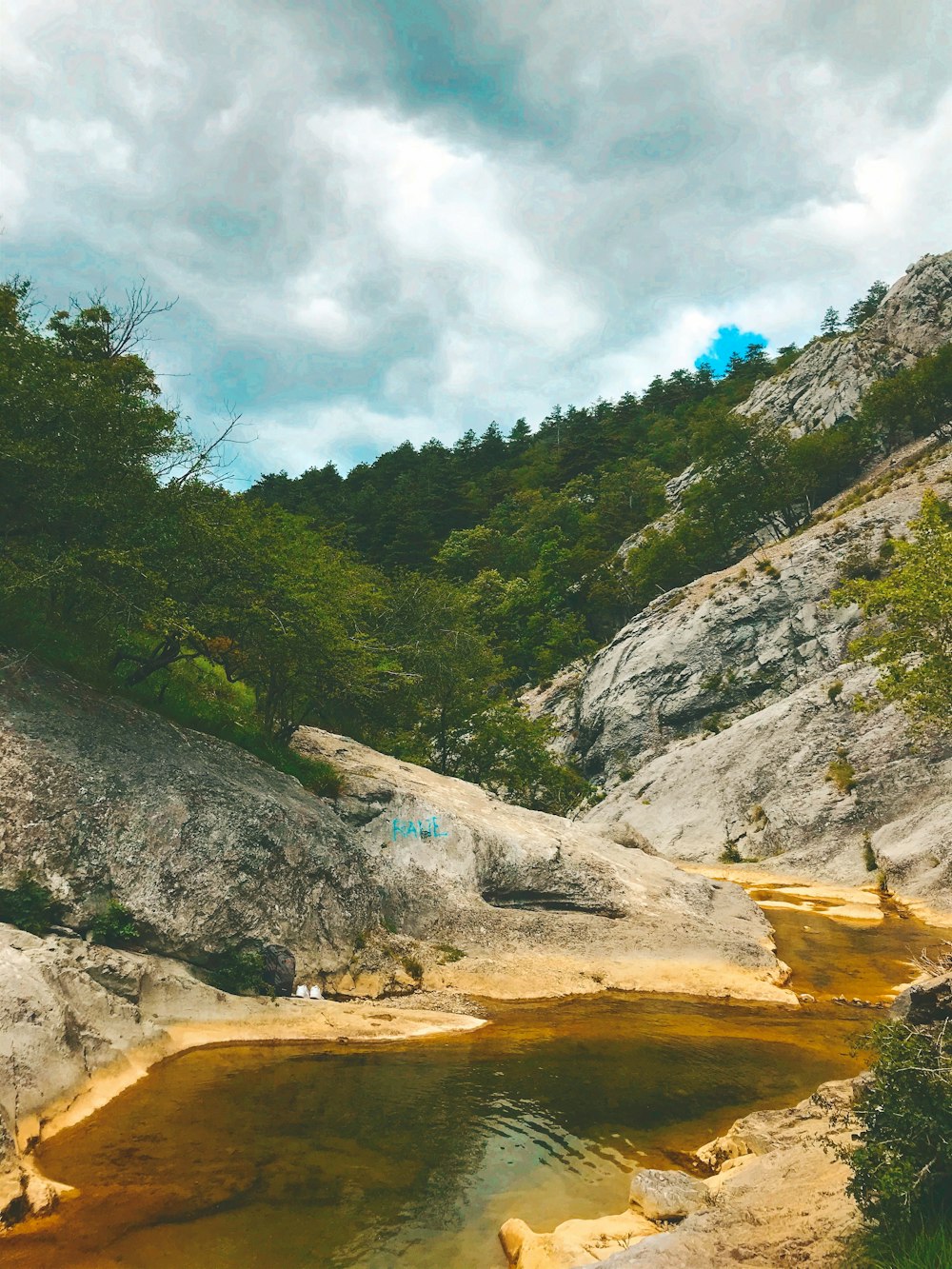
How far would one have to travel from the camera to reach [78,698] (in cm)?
1903

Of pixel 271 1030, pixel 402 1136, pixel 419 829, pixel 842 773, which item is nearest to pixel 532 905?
pixel 419 829

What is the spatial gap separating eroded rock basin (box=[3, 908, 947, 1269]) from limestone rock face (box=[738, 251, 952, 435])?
305 ft

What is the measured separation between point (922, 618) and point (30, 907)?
3115cm

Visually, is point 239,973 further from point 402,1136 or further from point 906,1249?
point 906,1249

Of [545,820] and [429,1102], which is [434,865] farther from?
[429,1102]

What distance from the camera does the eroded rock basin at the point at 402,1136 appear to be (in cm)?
843

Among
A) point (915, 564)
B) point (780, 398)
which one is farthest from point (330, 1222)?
point (780, 398)

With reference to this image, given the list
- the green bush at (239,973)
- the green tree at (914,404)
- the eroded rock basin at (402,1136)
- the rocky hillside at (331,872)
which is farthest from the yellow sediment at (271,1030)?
the green tree at (914,404)

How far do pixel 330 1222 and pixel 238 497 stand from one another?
845 inches

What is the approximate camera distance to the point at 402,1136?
→ 11.1 meters

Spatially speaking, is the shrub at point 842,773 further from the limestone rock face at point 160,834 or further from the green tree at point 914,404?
the green tree at point 914,404

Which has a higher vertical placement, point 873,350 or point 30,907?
point 873,350

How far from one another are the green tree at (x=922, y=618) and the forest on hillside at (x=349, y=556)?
19.7 metres

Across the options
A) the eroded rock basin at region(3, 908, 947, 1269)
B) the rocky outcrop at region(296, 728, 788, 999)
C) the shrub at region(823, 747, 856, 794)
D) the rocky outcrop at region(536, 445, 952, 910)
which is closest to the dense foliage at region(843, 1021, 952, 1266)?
the eroded rock basin at region(3, 908, 947, 1269)
